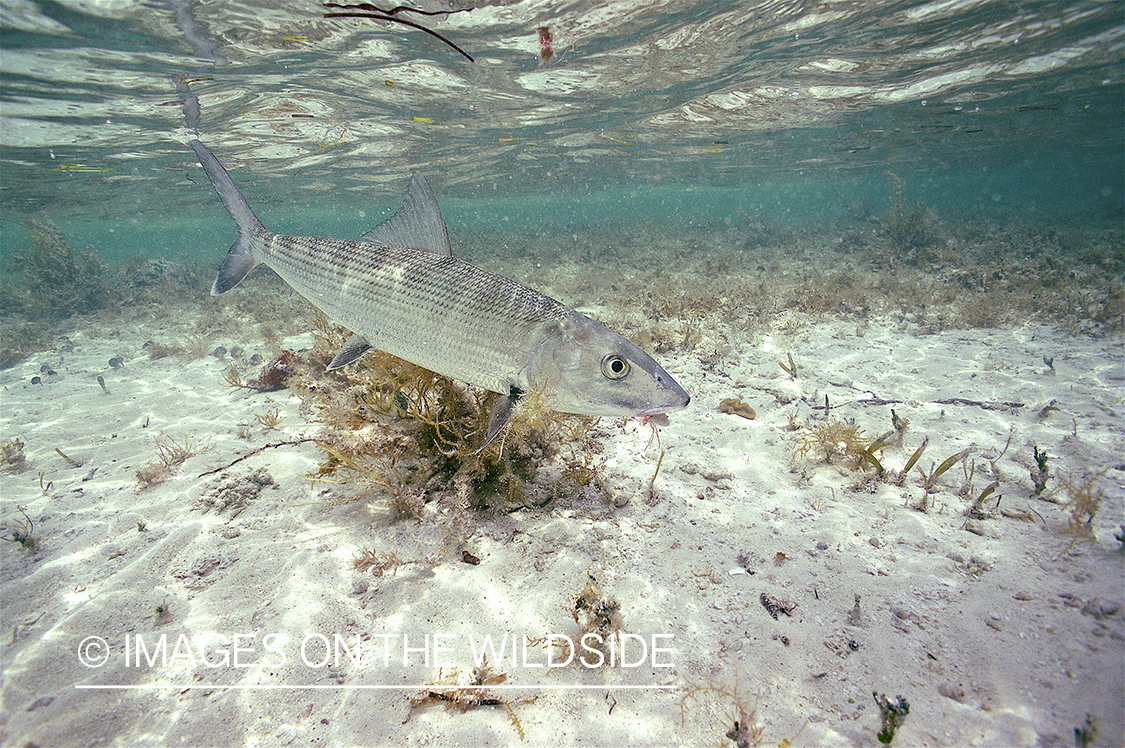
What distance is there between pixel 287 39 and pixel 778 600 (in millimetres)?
14692

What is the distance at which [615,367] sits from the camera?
2.60 metres

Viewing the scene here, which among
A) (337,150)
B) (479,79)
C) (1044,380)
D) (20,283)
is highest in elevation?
(479,79)

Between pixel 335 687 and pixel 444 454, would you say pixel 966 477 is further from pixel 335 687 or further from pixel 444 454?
pixel 335 687

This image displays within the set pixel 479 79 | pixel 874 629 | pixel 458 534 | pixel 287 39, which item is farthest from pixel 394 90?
pixel 874 629

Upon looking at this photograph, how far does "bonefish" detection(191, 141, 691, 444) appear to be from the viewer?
263 centimetres

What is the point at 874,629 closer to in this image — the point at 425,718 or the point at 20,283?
the point at 425,718

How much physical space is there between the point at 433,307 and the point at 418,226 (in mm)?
977

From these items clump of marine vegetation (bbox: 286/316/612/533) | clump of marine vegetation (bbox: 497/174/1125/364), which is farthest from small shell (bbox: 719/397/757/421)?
clump of marine vegetation (bbox: 286/316/612/533)

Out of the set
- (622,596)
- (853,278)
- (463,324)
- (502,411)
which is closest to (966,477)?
(622,596)

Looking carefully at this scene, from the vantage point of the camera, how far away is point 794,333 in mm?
8984

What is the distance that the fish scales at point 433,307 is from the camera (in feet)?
9.29

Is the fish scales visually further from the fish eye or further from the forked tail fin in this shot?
the forked tail fin

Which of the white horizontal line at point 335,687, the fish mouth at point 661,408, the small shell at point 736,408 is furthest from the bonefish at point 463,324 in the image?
the small shell at point 736,408

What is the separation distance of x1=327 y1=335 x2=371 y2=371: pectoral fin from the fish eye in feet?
6.47
